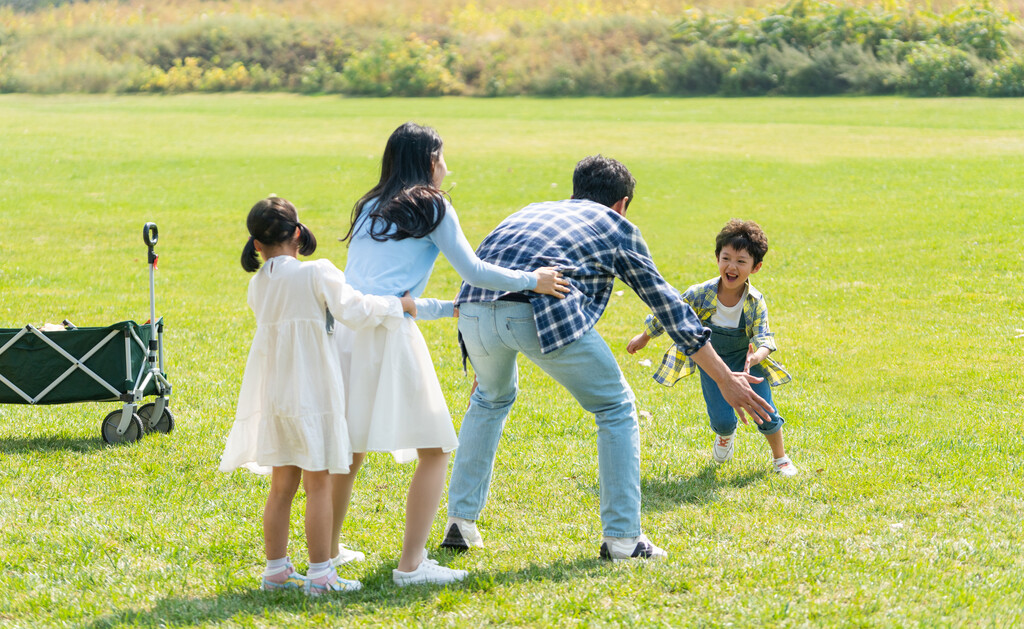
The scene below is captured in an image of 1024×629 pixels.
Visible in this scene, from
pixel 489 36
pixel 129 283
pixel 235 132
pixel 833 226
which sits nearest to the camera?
pixel 129 283

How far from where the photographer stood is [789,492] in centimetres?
563

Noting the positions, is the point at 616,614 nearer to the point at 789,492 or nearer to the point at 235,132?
the point at 789,492

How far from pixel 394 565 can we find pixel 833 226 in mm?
12405

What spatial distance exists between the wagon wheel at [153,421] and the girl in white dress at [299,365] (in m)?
2.64

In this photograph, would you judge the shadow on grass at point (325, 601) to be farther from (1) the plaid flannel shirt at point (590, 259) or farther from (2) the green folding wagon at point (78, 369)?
(2) the green folding wagon at point (78, 369)

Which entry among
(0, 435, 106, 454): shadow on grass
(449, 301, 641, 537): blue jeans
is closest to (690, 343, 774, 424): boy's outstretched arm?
(449, 301, 641, 537): blue jeans

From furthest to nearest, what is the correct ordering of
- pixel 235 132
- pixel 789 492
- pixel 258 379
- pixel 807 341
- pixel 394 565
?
pixel 235 132 → pixel 807 341 → pixel 789 492 → pixel 394 565 → pixel 258 379

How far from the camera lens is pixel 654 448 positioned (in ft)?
21.4

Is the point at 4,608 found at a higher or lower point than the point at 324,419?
lower

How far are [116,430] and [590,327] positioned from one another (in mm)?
3332

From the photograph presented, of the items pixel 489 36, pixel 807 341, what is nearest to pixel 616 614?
pixel 807 341

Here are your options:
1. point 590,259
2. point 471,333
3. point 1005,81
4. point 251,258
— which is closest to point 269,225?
point 251,258

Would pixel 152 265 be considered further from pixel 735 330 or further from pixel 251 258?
pixel 735 330

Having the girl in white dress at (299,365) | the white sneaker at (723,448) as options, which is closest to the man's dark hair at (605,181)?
the girl in white dress at (299,365)
